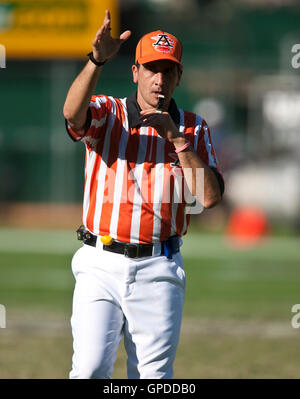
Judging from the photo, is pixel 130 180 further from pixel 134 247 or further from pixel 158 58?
pixel 158 58

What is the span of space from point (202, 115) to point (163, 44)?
16.6 m

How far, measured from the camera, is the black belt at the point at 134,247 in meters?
4.95

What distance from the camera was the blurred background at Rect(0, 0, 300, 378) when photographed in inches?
637

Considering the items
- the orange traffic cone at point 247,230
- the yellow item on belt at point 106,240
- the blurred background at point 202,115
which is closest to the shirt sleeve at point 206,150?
the yellow item on belt at point 106,240

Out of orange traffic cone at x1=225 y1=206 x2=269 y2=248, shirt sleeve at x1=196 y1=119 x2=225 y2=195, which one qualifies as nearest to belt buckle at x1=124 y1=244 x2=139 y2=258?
shirt sleeve at x1=196 y1=119 x2=225 y2=195

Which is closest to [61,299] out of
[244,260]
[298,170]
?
[244,260]

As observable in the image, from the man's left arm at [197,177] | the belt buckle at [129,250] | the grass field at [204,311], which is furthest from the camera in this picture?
the grass field at [204,311]

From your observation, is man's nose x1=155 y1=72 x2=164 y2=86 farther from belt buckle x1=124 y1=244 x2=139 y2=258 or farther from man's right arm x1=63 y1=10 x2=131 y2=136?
belt buckle x1=124 y1=244 x2=139 y2=258

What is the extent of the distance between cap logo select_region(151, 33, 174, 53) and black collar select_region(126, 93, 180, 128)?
0.39m

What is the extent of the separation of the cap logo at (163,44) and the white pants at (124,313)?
4.04 feet

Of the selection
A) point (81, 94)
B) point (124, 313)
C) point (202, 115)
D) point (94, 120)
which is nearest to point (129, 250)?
point (124, 313)

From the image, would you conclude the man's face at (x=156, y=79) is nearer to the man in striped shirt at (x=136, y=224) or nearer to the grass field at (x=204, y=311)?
the man in striped shirt at (x=136, y=224)
